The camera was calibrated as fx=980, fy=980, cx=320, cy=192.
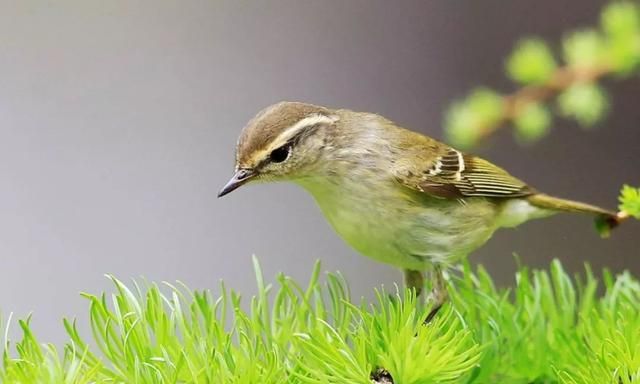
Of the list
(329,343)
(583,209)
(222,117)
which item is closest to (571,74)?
(583,209)

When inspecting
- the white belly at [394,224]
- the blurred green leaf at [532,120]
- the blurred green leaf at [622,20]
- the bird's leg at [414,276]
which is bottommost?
the bird's leg at [414,276]

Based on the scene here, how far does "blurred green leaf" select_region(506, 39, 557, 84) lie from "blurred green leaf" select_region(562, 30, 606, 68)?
0.08 ft

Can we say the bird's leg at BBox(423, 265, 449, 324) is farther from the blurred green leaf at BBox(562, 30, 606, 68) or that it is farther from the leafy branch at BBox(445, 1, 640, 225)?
the blurred green leaf at BBox(562, 30, 606, 68)

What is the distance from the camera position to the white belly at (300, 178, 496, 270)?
135 centimetres

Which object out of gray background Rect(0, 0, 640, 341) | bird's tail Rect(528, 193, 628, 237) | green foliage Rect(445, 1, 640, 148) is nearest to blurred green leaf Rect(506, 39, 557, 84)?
green foliage Rect(445, 1, 640, 148)

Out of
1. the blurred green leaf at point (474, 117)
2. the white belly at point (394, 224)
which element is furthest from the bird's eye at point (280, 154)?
the blurred green leaf at point (474, 117)

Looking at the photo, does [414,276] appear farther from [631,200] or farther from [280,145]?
[631,200]

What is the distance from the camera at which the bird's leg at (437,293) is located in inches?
37.6

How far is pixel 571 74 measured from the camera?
4.06ft

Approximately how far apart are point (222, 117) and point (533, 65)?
212 cm

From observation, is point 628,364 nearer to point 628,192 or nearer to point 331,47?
point 628,192

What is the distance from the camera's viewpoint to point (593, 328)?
33.1 inches

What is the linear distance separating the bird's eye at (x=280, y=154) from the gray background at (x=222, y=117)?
5.20ft

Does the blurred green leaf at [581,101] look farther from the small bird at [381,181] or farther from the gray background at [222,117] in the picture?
the gray background at [222,117]
